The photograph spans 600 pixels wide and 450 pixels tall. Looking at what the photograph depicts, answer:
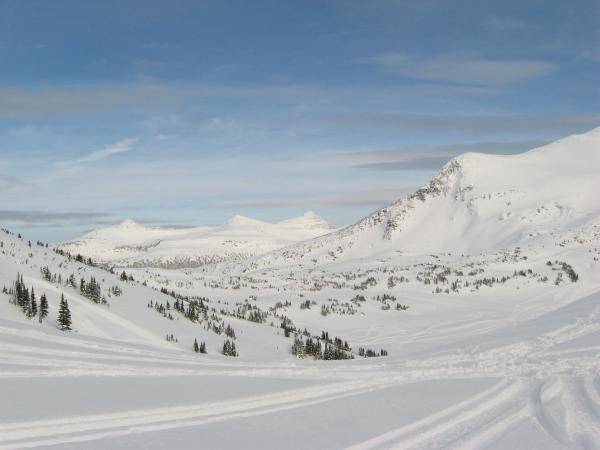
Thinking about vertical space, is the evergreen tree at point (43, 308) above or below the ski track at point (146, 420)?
above

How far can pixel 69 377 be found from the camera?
870cm

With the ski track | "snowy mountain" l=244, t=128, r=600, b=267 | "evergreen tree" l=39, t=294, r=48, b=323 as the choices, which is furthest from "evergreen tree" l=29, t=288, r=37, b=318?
"snowy mountain" l=244, t=128, r=600, b=267

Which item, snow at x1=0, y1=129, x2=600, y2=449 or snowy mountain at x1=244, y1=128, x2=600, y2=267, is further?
snowy mountain at x1=244, y1=128, x2=600, y2=267

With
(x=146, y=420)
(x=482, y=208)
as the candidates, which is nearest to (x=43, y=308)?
(x=146, y=420)

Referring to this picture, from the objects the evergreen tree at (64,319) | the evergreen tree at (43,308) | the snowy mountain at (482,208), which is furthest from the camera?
the snowy mountain at (482,208)

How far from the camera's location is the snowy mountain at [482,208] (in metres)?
118

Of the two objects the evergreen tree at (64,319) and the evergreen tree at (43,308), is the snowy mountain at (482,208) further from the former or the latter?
the evergreen tree at (43,308)

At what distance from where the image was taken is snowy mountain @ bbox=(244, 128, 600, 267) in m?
118

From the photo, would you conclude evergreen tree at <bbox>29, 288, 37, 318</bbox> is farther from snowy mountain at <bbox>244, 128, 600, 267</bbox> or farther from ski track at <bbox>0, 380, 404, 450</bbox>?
snowy mountain at <bbox>244, 128, 600, 267</bbox>

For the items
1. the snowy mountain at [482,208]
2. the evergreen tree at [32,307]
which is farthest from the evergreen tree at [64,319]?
the snowy mountain at [482,208]

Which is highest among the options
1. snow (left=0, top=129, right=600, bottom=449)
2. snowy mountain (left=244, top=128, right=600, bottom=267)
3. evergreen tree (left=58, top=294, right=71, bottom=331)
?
snowy mountain (left=244, top=128, right=600, bottom=267)

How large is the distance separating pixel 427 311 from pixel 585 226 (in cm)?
7276

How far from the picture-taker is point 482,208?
136 m

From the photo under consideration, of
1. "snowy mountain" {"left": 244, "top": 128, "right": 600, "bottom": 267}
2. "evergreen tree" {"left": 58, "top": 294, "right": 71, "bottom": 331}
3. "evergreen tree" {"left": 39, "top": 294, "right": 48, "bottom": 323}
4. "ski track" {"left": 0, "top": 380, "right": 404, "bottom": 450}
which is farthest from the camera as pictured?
"snowy mountain" {"left": 244, "top": 128, "right": 600, "bottom": 267}
